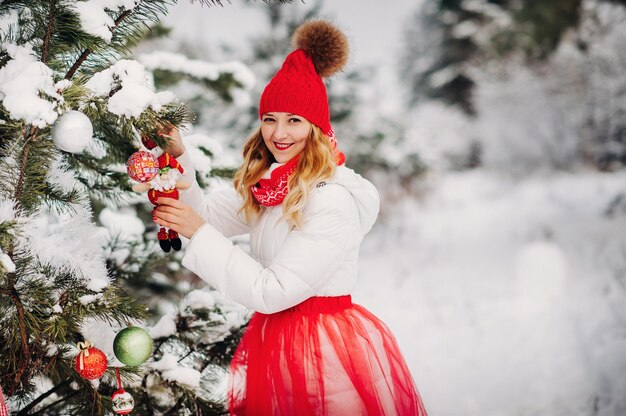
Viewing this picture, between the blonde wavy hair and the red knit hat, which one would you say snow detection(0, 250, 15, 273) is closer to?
the blonde wavy hair

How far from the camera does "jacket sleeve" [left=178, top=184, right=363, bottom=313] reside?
155 centimetres

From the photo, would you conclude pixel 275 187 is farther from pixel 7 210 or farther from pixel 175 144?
pixel 7 210

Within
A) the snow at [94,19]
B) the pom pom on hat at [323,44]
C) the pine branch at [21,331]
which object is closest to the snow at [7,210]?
the pine branch at [21,331]

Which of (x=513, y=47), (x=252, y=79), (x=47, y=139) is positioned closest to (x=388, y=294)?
(x=252, y=79)

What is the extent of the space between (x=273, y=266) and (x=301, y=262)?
0.09 metres

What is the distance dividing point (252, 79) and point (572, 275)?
4688 millimetres

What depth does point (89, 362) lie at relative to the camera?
1295 mm

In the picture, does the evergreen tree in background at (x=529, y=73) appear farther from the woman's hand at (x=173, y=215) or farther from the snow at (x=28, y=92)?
the snow at (x=28, y=92)

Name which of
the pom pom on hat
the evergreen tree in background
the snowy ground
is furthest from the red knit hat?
the evergreen tree in background

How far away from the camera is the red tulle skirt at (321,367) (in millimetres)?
1623

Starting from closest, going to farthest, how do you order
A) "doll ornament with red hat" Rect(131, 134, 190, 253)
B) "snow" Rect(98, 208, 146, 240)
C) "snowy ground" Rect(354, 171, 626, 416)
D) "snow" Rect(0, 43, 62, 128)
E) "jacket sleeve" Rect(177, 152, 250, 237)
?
"snow" Rect(0, 43, 62, 128) < "doll ornament with red hat" Rect(131, 134, 190, 253) < "jacket sleeve" Rect(177, 152, 250, 237) < "snow" Rect(98, 208, 146, 240) < "snowy ground" Rect(354, 171, 626, 416)

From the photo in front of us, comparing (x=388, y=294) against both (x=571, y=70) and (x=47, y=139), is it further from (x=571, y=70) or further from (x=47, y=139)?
(x=571, y=70)

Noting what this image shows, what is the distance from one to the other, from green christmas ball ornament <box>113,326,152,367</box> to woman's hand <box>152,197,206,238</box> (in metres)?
0.31

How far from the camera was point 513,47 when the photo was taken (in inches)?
650
